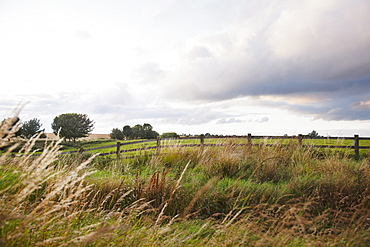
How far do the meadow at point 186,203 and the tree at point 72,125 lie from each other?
24.1m

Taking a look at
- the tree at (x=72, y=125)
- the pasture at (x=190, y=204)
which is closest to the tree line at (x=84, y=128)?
the tree at (x=72, y=125)

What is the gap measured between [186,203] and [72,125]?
99.1ft

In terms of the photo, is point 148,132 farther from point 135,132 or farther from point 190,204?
point 190,204

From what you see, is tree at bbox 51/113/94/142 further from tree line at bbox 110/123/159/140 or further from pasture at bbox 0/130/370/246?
pasture at bbox 0/130/370/246

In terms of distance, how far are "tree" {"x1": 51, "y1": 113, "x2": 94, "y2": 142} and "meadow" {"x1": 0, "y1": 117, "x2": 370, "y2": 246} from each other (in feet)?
79.0

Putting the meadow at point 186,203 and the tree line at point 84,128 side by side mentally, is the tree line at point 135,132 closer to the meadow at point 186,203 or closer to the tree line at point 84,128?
the tree line at point 84,128

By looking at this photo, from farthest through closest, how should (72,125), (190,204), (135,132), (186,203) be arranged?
1. (135,132)
2. (72,125)
3. (186,203)
4. (190,204)

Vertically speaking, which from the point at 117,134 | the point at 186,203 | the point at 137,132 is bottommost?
the point at 186,203

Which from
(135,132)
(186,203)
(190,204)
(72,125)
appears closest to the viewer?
(190,204)

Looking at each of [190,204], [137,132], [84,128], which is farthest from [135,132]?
[190,204]

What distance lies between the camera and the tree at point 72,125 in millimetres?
30941

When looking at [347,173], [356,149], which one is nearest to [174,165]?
[347,173]

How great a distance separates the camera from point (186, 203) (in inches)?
197

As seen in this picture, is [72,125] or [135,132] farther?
[135,132]
